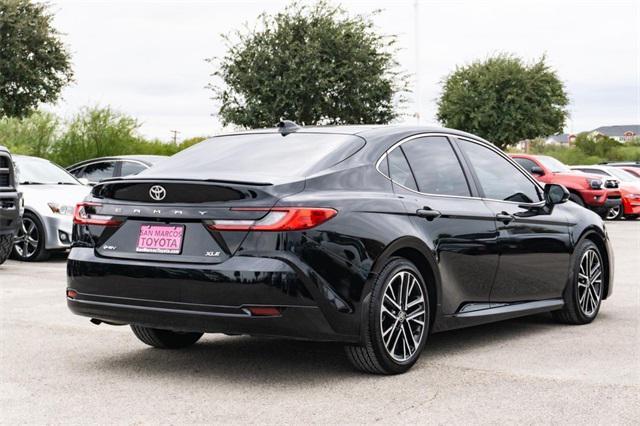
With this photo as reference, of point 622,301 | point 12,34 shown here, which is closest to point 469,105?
point 12,34

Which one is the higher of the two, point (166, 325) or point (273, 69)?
point (273, 69)

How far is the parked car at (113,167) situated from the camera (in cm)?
1733

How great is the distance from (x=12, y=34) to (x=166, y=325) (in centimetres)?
2981

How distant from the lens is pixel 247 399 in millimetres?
5457

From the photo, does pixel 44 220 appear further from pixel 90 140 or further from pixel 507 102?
pixel 507 102

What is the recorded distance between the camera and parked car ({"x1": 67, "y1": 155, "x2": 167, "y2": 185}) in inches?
682

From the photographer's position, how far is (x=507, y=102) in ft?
165

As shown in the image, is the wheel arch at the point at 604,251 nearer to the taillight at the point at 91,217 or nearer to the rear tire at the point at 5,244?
the taillight at the point at 91,217

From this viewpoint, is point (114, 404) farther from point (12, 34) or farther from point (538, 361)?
point (12, 34)

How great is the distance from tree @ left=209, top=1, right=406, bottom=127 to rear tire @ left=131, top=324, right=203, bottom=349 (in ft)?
89.6

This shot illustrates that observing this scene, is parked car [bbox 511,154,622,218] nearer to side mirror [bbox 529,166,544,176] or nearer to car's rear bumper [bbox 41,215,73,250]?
side mirror [bbox 529,166,544,176]

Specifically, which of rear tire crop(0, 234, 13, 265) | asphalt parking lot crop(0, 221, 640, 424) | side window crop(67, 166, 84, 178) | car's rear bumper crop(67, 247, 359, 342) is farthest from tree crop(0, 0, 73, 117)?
car's rear bumper crop(67, 247, 359, 342)

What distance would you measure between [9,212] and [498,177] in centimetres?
650

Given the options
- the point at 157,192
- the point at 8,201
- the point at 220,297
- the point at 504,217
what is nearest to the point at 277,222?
the point at 220,297
